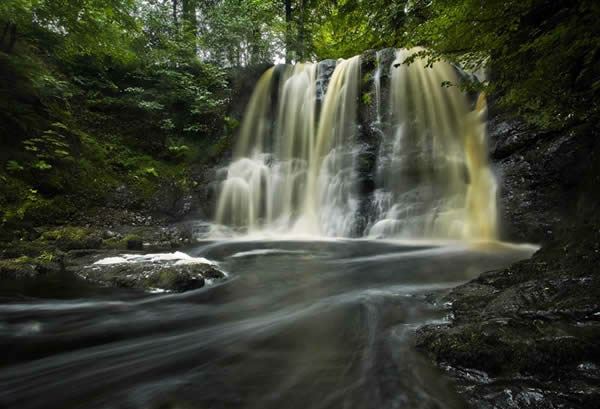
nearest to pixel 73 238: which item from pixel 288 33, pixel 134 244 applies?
pixel 134 244

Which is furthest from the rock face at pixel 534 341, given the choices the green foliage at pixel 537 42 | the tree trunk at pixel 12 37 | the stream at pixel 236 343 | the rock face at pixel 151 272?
the tree trunk at pixel 12 37

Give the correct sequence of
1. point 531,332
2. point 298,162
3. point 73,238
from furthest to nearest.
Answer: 1. point 298,162
2. point 73,238
3. point 531,332

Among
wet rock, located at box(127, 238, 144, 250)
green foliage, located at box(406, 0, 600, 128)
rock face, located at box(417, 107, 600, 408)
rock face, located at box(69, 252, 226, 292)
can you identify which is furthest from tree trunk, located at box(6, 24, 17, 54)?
rock face, located at box(417, 107, 600, 408)

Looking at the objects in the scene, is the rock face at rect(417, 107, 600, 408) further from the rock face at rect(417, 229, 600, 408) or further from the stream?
the stream

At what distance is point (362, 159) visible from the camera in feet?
32.3

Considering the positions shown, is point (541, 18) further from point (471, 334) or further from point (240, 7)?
point (240, 7)

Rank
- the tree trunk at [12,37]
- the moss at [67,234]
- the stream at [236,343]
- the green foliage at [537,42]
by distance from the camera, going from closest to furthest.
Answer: the stream at [236,343] → the green foliage at [537,42] → the moss at [67,234] → the tree trunk at [12,37]

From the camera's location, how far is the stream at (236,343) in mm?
1967

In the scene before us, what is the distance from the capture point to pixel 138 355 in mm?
2592

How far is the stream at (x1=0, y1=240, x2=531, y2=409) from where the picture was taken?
1.97 m

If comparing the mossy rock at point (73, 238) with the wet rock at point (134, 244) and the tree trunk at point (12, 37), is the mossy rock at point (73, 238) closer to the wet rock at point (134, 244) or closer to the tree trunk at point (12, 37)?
the wet rock at point (134, 244)

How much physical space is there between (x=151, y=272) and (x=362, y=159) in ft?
24.1

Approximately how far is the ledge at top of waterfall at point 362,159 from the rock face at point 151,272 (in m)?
5.01

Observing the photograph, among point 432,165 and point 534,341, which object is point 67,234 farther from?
point 432,165
